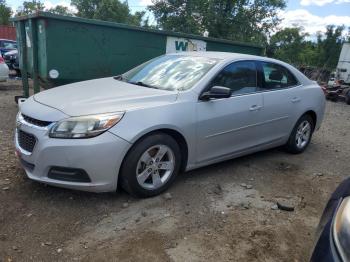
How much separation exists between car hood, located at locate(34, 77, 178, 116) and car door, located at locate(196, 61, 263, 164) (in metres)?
0.49

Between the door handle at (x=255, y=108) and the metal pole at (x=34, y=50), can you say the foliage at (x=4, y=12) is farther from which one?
the door handle at (x=255, y=108)

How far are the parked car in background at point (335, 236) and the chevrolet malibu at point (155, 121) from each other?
2.01 m

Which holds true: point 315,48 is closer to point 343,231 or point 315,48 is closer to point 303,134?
point 303,134

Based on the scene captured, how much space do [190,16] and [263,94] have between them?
15991mm

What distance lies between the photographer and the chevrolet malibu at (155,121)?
3.59m

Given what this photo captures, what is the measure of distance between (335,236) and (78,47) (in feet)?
19.2

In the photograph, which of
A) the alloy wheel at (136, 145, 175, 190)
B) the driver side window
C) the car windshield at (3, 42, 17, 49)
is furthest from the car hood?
the car windshield at (3, 42, 17, 49)

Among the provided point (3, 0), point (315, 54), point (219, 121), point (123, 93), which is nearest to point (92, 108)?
point (123, 93)

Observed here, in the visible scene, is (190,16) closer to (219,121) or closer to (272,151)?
(272,151)

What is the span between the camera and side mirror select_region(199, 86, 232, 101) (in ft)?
14.1

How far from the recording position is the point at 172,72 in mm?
4762

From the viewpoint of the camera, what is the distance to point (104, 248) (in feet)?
10.4

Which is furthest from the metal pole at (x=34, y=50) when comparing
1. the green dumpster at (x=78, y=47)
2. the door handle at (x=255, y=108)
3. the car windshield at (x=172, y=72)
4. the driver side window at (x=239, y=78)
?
the door handle at (x=255, y=108)

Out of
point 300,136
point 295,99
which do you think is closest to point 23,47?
point 295,99
